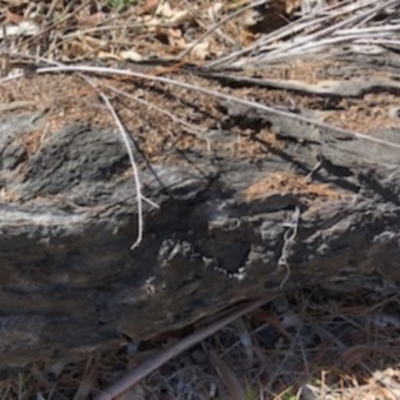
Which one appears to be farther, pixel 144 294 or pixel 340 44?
pixel 340 44

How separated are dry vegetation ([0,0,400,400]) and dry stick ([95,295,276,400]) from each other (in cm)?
2

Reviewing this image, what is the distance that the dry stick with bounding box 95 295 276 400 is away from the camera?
239cm

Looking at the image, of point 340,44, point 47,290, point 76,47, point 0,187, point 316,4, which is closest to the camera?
point 0,187

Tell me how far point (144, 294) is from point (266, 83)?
0.58 metres

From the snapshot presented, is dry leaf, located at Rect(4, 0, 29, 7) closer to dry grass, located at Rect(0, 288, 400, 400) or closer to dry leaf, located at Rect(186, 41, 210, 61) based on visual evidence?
dry leaf, located at Rect(186, 41, 210, 61)

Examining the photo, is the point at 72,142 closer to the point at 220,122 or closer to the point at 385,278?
the point at 220,122

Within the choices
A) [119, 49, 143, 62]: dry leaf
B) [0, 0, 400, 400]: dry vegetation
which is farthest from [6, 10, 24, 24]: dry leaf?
[119, 49, 143, 62]: dry leaf

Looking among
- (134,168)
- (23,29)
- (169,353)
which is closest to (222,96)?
(134,168)

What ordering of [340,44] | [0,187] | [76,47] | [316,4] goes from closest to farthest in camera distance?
[0,187] → [340,44] → [316,4] → [76,47]

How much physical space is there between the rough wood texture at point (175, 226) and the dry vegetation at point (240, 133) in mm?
38

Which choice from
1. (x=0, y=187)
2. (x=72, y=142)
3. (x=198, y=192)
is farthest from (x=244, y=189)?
(x=0, y=187)

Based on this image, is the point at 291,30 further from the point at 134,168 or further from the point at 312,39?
the point at 134,168

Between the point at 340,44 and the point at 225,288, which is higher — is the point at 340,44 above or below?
above

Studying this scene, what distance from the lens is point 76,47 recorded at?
2.86 metres
